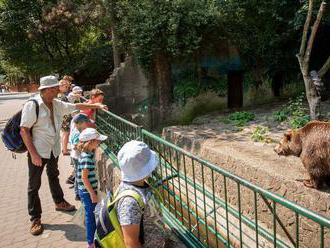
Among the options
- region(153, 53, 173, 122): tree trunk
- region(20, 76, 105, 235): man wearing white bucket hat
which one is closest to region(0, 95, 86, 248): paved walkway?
region(20, 76, 105, 235): man wearing white bucket hat

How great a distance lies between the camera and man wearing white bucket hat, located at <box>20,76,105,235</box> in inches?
194

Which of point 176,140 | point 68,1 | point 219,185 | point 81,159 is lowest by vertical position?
point 219,185

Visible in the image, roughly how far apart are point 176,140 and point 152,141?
16.1 ft

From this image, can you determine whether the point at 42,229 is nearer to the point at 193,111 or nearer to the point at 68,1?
the point at 193,111

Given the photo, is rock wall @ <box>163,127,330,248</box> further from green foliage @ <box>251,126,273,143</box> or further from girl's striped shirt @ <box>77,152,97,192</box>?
girl's striped shirt @ <box>77,152,97,192</box>

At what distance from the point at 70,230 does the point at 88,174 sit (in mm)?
1465

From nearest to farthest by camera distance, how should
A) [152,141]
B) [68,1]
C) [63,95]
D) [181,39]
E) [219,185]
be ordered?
1. [152,141]
2. [219,185]
3. [63,95]
4. [181,39]
5. [68,1]

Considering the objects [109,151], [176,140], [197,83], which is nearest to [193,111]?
[197,83]

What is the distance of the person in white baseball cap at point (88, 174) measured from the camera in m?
4.36

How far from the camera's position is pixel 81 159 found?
4.41 meters

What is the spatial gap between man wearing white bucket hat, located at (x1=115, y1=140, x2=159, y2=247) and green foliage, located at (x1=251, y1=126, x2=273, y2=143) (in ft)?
18.7

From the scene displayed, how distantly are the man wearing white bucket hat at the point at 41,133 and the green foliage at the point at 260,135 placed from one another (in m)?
4.11

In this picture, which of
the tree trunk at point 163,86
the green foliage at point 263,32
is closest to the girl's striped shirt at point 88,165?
the green foliage at point 263,32

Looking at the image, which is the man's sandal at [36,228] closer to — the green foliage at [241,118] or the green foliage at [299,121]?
the green foliage at [241,118]
